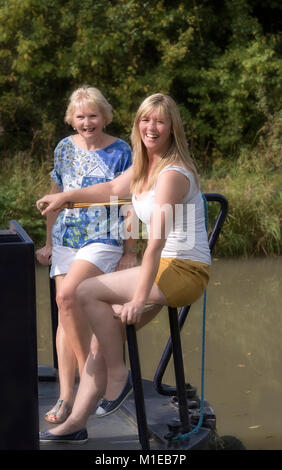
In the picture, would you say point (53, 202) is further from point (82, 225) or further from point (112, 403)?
point (112, 403)

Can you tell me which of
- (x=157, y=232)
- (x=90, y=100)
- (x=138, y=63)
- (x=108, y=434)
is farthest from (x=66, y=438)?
(x=138, y=63)

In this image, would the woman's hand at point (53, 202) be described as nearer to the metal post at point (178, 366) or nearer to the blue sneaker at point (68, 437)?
the metal post at point (178, 366)

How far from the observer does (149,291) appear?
9.52 feet

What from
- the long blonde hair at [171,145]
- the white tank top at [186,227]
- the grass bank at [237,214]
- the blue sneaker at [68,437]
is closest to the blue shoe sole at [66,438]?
the blue sneaker at [68,437]

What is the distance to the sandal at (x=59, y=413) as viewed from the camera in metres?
3.40

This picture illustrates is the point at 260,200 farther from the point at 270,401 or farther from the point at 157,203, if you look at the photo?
the point at 157,203

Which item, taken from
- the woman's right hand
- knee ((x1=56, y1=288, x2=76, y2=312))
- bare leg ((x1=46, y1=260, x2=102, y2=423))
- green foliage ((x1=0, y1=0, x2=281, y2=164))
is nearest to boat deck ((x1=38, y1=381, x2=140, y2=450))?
bare leg ((x1=46, y1=260, x2=102, y2=423))

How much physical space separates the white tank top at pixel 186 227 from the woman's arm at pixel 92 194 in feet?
1.14

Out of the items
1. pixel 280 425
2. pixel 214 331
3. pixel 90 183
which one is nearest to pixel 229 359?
pixel 214 331

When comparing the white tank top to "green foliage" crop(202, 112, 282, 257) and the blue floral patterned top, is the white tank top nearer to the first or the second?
the blue floral patterned top

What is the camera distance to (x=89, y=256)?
3551mm

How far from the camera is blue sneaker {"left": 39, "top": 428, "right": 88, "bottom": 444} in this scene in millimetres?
3180

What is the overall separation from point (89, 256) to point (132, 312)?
2.46ft

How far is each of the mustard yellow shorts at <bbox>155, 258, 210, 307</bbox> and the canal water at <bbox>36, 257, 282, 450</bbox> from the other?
154 centimetres
